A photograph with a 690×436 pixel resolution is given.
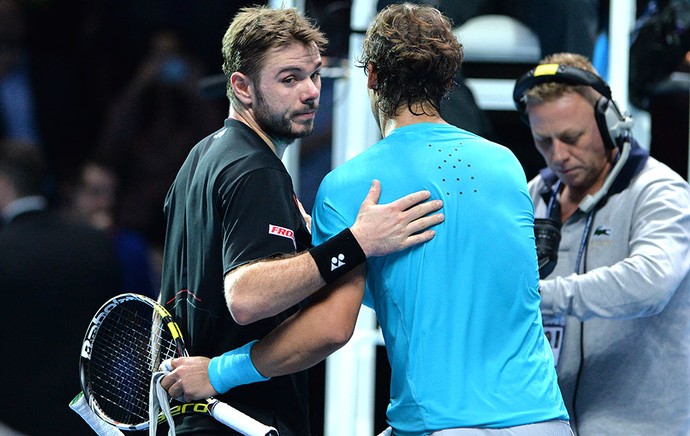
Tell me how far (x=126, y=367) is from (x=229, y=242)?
51 cm

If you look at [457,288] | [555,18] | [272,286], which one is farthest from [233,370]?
[555,18]

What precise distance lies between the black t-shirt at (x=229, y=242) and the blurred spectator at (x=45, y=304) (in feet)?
5.36

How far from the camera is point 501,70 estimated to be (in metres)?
4.39

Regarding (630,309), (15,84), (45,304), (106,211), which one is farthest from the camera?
(15,84)

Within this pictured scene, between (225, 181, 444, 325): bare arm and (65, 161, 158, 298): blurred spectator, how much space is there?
267cm

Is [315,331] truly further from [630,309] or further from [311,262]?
[630,309]

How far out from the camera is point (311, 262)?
2232 millimetres

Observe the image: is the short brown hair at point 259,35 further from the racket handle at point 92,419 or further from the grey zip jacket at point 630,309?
the grey zip jacket at point 630,309

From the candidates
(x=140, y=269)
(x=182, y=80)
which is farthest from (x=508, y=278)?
(x=182, y=80)

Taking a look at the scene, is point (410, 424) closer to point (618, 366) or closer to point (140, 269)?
point (618, 366)

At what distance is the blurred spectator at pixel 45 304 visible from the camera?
4102 mm

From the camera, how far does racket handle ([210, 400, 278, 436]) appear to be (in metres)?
2.25

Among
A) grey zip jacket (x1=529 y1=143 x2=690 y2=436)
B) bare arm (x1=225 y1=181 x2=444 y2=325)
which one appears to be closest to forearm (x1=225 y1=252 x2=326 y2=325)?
bare arm (x1=225 y1=181 x2=444 y2=325)

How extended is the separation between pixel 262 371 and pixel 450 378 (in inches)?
15.8
